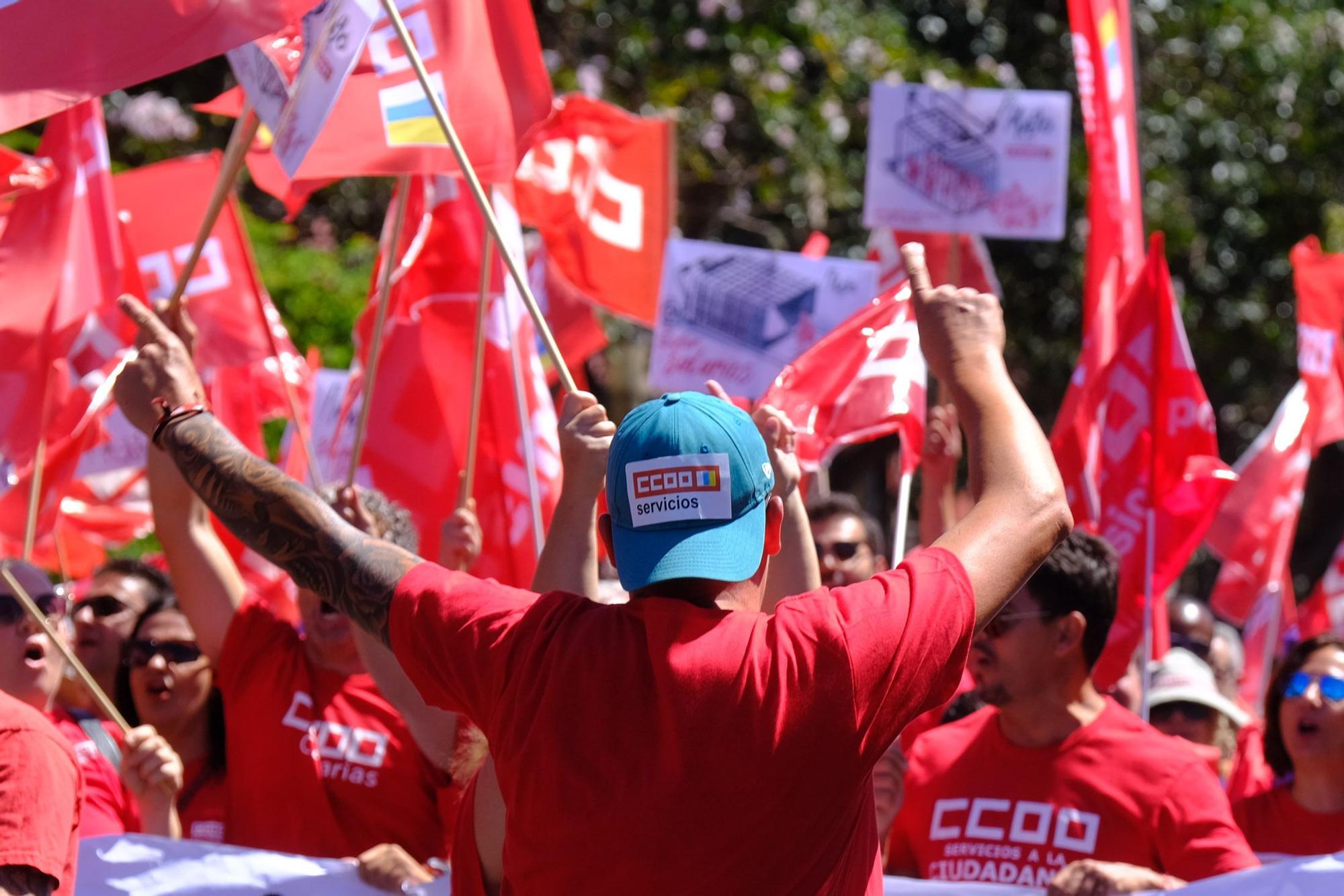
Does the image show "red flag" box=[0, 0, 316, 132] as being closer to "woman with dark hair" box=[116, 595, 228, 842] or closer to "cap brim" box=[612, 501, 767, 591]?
"cap brim" box=[612, 501, 767, 591]

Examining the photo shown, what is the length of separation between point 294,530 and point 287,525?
1 centimetres

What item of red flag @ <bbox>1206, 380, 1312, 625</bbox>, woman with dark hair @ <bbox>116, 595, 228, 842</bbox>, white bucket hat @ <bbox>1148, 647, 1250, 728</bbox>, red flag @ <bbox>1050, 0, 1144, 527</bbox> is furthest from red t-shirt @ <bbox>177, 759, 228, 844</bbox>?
red flag @ <bbox>1206, 380, 1312, 625</bbox>

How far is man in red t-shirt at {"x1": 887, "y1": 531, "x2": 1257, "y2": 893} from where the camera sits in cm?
306

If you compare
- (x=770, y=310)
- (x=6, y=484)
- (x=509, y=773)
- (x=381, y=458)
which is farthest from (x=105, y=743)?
(x=770, y=310)

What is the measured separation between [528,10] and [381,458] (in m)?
1.92

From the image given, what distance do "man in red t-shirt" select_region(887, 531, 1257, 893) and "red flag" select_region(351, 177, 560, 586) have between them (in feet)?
6.07

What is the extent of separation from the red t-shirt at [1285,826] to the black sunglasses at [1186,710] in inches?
39.7

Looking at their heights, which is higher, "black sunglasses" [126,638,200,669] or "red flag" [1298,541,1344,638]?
"black sunglasses" [126,638,200,669]

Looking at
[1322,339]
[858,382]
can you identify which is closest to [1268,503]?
[1322,339]

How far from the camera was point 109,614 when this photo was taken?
4520mm

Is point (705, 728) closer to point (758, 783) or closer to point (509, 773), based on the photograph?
point (758, 783)

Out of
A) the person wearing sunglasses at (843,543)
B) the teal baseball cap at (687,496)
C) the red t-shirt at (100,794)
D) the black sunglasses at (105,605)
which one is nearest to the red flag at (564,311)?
the person wearing sunglasses at (843,543)

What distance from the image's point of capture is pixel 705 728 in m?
1.90

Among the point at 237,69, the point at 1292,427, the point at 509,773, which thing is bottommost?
the point at 1292,427
